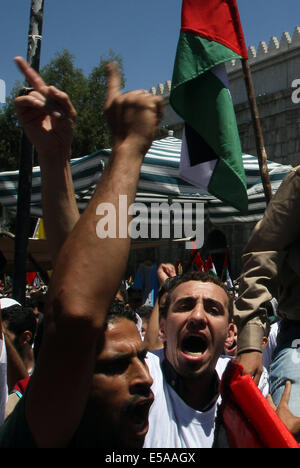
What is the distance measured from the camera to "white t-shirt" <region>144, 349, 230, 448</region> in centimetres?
217

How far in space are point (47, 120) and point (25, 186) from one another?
155 inches

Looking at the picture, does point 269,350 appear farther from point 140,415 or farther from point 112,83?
point 112,83

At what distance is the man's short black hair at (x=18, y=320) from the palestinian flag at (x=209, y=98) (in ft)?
5.24

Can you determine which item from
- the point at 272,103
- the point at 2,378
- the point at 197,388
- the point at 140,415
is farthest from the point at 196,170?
the point at 272,103

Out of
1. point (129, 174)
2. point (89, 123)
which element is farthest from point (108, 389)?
point (89, 123)

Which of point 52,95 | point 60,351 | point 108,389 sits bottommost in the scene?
point 108,389

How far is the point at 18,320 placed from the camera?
4.11 m

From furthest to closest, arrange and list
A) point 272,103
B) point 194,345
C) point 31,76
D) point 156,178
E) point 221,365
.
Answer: point 272,103, point 156,178, point 221,365, point 194,345, point 31,76

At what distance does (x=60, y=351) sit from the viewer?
43.4 inches

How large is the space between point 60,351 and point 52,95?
592mm

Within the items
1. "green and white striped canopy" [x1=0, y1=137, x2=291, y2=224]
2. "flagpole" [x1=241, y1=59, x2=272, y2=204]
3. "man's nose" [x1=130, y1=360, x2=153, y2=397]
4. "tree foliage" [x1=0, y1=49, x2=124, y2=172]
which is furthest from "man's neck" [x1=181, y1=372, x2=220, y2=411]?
"tree foliage" [x1=0, y1=49, x2=124, y2=172]

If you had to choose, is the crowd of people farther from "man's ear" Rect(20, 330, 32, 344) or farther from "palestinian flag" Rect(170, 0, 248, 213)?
"palestinian flag" Rect(170, 0, 248, 213)

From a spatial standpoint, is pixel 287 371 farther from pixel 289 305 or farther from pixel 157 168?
pixel 157 168

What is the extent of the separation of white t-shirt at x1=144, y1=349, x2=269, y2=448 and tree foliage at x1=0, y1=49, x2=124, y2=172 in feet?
73.3
